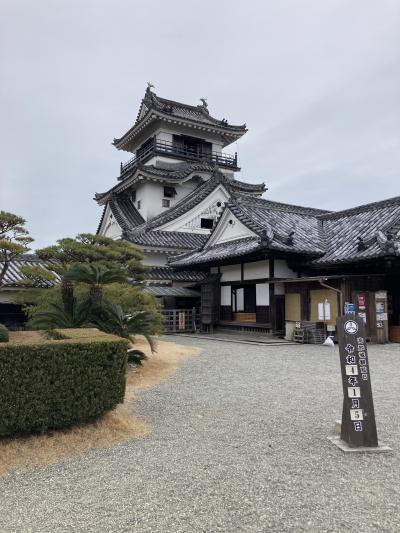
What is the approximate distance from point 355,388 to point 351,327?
0.75 m

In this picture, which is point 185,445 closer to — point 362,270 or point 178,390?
point 178,390

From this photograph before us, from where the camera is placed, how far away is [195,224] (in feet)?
93.1

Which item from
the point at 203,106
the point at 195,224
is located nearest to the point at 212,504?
the point at 195,224

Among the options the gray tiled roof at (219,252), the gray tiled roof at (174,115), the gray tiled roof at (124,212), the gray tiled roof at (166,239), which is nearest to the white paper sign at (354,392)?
the gray tiled roof at (219,252)

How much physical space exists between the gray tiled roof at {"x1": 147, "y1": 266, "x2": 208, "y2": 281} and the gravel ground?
17.4 m

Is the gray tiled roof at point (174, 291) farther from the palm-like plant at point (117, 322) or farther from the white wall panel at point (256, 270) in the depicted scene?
the palm-like plant at point (117, 322)

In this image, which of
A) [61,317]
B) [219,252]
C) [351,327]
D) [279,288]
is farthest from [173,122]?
[351,327]

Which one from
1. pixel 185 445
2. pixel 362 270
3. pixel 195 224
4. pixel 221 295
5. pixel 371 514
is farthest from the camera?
pixel 195 224

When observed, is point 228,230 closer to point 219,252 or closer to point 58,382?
point 219,252

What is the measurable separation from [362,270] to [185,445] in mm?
12593

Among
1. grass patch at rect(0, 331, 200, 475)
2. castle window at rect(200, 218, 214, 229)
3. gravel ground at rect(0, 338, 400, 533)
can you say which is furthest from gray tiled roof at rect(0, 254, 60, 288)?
castle window at rect(200, 218, 214, 229)

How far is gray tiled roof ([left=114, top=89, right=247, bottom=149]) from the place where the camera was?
31.1 metres

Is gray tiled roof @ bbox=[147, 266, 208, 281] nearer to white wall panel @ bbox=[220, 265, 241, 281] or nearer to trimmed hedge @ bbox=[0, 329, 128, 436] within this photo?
white wall panel @ bbox=[220, 265, 241, 281]

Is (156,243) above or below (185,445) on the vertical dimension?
above
